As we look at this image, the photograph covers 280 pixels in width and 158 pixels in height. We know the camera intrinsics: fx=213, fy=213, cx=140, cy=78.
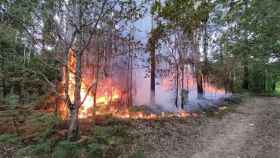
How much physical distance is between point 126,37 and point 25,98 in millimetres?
3941

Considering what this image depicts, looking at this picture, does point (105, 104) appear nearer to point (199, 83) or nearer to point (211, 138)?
point (211, 138)

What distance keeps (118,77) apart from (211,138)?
4.62 metres

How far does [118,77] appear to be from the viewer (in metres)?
8.91

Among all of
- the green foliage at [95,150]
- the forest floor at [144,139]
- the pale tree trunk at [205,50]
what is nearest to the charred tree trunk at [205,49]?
the pale tree trunk at [205,50]

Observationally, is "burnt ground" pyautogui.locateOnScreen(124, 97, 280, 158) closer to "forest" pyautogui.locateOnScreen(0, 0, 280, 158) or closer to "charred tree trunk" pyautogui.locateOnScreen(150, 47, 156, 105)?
"forest" pyautogui.locateOnScreen(0, 0, 280, 158)

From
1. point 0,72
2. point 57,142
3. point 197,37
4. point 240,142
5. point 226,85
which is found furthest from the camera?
point 226,85

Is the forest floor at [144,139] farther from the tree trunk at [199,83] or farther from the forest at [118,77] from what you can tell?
the tree trunk at [199,83]

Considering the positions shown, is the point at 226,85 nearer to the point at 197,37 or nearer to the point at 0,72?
the point at 197,37

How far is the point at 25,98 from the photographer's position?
6.61 metres

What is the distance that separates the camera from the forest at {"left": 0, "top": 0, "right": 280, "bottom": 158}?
4.46 m

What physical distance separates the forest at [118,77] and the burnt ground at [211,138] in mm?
26

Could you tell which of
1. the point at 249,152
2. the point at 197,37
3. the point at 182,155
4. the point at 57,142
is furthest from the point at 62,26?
the point at 197,37

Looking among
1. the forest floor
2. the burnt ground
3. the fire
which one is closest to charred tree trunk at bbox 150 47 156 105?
the fire

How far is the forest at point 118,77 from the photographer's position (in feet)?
14.6
